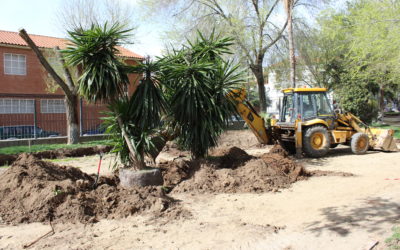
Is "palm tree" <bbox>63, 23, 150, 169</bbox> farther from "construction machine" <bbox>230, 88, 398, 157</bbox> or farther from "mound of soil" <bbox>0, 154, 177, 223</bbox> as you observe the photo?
"construction machine" <bbox>230, 88, 398, 157</bbox>

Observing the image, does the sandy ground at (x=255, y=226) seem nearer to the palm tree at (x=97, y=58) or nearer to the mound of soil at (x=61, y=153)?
the palm tree at (x=97, y=58)

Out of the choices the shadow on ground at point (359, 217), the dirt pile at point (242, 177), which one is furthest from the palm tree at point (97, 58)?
the shadow on ground at point (359, 217)

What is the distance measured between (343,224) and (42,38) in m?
29.6

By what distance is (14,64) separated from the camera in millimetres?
25656

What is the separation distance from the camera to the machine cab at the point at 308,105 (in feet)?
40.7

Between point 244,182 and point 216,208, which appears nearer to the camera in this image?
point 216,208

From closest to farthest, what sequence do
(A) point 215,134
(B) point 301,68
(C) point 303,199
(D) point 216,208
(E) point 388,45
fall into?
(D) point 216,208 → (C) point 303,199 → (A) point 215,134 → (E) point 388,45 → (B) point 301,68

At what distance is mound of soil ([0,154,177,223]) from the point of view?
5.66m

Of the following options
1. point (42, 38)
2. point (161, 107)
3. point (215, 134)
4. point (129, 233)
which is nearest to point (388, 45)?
point (215, 134)

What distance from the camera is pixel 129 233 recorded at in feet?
16.6

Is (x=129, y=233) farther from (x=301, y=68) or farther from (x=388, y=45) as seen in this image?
(x=301, y=68)

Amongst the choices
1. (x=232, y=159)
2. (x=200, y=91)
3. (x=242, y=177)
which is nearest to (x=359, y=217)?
(x=242, y=177)

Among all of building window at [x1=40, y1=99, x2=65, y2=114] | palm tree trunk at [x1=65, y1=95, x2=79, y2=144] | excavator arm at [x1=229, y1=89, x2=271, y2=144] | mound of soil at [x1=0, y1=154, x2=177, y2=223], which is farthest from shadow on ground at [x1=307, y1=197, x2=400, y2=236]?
building window at [x1=40, y1=99, x2=65, y2=114]

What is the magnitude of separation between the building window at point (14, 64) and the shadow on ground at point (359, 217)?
25986 millimetres
